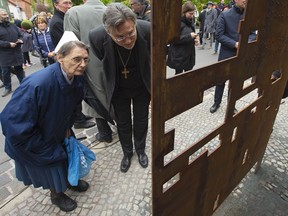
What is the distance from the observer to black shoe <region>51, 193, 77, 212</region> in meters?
2.20

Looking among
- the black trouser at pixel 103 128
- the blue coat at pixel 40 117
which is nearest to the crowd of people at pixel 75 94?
the blue coat at pixel 40 117

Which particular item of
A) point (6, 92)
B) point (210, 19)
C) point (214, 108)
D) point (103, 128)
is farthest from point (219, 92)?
point (210, 19)

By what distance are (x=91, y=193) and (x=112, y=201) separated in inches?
10.6

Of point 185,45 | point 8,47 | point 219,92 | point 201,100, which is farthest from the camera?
point 8,47

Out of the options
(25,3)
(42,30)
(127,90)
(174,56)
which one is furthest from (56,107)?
(25,3)

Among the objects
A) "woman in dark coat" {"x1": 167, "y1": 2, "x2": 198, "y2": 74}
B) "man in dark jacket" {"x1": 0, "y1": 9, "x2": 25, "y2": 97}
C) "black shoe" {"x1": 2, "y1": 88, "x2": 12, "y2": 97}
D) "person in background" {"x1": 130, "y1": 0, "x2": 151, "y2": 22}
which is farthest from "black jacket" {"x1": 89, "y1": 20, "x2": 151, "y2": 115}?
"black shoe" {"x1": 2, "y1": 88, "x2": 12, "y2": 97}

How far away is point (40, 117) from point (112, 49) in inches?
32.7

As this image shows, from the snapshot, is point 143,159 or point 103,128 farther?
point 103,128

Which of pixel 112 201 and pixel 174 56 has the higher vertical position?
pixel 174 56

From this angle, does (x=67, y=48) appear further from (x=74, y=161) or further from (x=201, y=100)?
(x=201, y=100)

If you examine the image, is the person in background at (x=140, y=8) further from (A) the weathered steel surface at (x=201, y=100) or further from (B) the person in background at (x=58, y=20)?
(A) the weathered steel surface at (x=201, y=100)

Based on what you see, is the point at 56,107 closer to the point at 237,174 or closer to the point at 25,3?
the point at 237,174

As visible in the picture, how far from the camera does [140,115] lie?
8.26 ft

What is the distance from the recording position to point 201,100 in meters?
1.10
